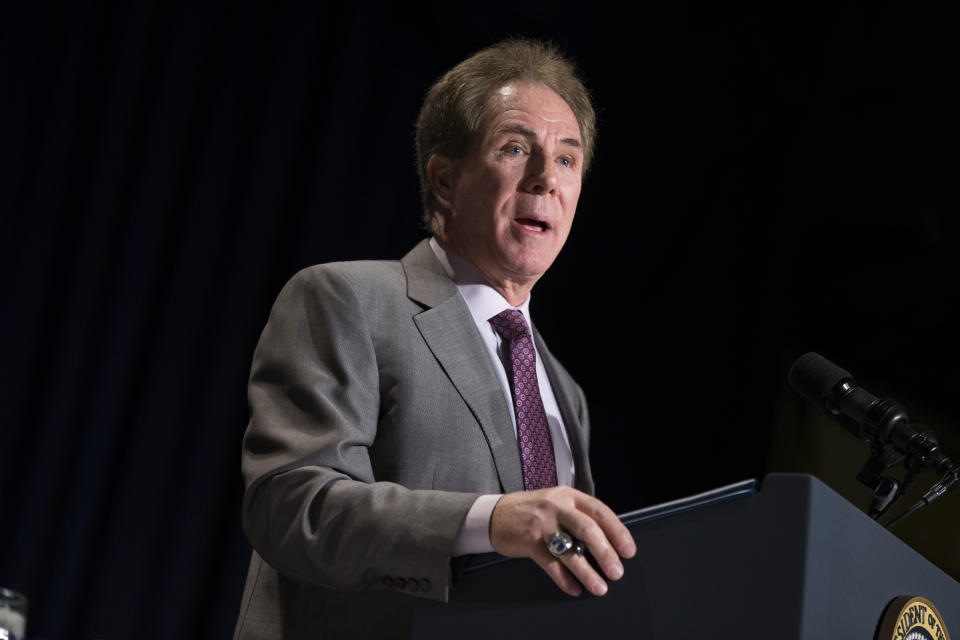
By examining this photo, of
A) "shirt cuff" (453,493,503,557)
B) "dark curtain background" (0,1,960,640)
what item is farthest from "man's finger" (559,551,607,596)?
"dark curtain background" (0,1,960,640)

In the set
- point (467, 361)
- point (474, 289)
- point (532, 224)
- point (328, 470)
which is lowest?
point (328, 470)

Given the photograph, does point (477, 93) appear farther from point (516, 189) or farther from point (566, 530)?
point (566, 530)

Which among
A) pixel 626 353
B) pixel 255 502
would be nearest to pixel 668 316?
pixel 626 353

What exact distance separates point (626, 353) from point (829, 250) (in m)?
0.88

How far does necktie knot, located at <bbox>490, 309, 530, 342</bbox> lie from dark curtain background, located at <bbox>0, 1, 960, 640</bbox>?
1.78 m

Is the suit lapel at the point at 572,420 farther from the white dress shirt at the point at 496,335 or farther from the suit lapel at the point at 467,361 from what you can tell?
the suit lapel at the point at 467,361

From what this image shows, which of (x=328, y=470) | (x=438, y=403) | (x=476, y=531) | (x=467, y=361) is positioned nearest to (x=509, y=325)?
(x=467, y=361)

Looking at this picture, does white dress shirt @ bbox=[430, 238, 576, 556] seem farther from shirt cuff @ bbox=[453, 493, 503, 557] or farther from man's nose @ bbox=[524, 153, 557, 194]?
shirt cuff @ bbox=[453, 493, 503, 557]

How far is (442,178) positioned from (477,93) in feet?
0.56

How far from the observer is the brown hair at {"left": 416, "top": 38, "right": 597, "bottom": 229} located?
1.74 meters

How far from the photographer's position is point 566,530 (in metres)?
0.91

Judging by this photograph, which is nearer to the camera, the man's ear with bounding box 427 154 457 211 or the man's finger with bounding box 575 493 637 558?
the man's finger with bounding box 575 493 637 558

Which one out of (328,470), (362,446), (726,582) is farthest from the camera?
(362,446)

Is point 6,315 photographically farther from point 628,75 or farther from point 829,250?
point 829,250
